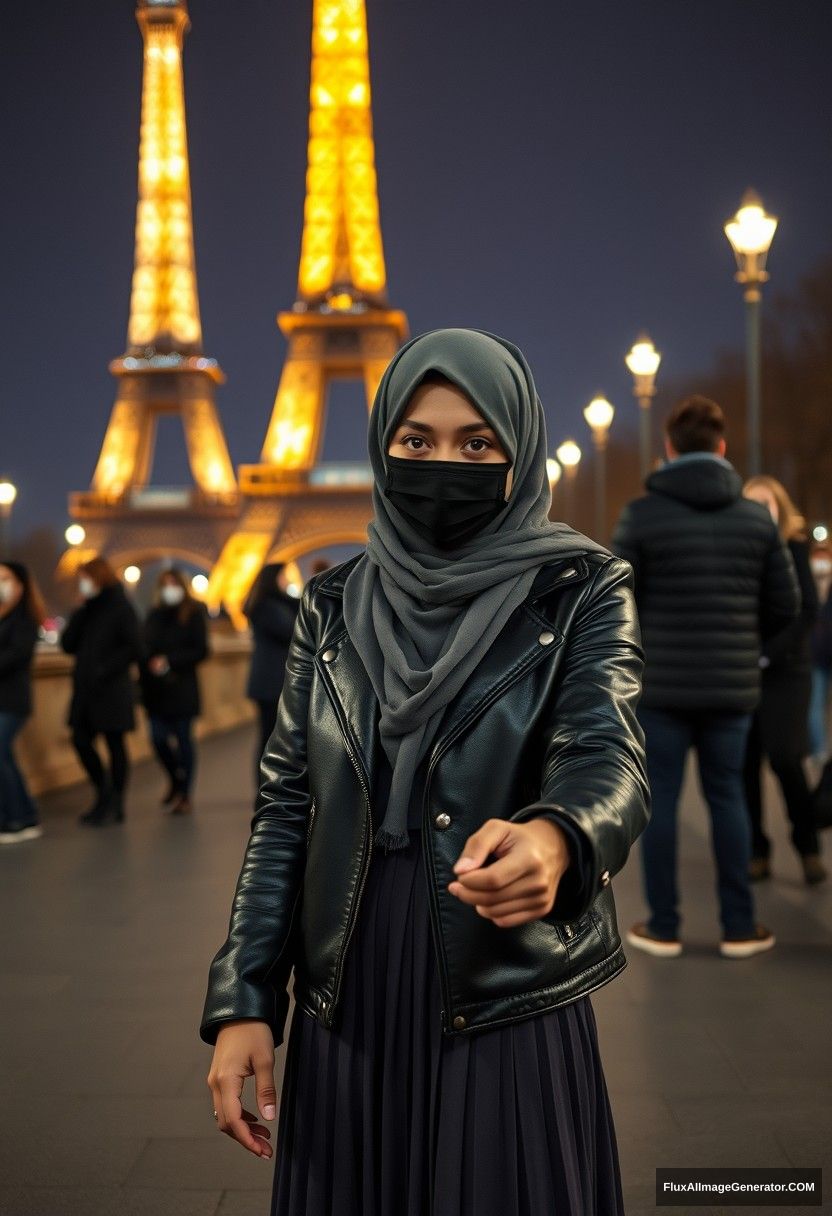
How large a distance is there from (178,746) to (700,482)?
18.0 feet

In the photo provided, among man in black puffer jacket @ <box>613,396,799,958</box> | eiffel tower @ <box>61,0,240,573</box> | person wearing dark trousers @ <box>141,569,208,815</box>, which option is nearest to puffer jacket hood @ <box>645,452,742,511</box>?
man in black puffer jacket @ <box>613,396,799,958</box>

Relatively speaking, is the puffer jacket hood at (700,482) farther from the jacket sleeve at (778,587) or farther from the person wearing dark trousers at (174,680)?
the person wearing dark trousers at (174,680)

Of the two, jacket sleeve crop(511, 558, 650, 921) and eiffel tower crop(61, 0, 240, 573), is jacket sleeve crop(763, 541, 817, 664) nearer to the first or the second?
jacket sleeve crop(511, 558, 650, 921)

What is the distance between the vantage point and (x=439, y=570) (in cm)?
183

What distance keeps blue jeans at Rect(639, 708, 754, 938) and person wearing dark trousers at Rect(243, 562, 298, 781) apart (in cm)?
406

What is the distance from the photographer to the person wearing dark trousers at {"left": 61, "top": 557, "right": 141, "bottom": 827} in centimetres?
888

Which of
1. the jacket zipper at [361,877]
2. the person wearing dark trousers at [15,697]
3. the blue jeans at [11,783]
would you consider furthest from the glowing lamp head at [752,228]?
the jacket zipper at [361,877]

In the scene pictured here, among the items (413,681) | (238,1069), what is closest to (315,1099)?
(238,1069)

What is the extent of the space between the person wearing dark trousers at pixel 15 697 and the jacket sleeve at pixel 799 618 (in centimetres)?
468

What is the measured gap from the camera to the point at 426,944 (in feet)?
5.87

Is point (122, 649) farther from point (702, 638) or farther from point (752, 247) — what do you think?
point (752, 247)

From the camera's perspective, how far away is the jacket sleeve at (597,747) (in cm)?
145

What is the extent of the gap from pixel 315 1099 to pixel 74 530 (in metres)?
53.6

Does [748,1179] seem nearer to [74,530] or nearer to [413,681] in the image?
[413,681]
